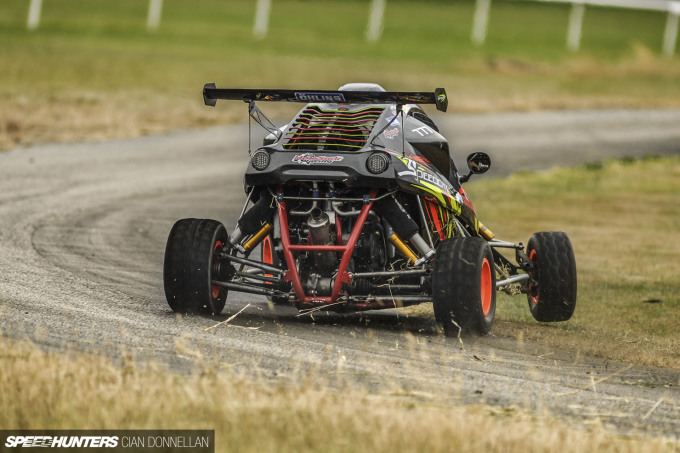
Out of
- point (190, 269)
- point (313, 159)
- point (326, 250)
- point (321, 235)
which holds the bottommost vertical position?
point (190, 269)

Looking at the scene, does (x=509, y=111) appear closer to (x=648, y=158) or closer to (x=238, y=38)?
(x=648, y=158)

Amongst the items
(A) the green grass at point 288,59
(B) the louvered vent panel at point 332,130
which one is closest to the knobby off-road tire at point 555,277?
(B) the louvered vent panel at point 332,130

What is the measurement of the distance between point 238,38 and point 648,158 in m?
17.8

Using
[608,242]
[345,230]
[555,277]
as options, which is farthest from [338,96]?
[608,242]

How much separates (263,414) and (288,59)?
3187 cm

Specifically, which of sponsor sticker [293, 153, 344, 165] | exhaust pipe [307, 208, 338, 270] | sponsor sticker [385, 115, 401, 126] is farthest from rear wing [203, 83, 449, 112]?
exhaust pipe [307, 208, 338, 270]

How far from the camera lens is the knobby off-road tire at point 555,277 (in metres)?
11.7

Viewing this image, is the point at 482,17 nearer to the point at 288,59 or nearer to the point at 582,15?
the point at 582,15

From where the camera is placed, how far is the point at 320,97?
34.0ft

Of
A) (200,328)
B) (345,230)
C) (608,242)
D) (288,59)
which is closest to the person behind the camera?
(200,328)

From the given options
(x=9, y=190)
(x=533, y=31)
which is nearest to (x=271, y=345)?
(x=9, y=190)

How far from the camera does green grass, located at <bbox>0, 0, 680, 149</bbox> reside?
92.9 ft

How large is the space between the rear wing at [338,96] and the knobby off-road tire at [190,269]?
117 centimetres

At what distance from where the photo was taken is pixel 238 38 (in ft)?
141
